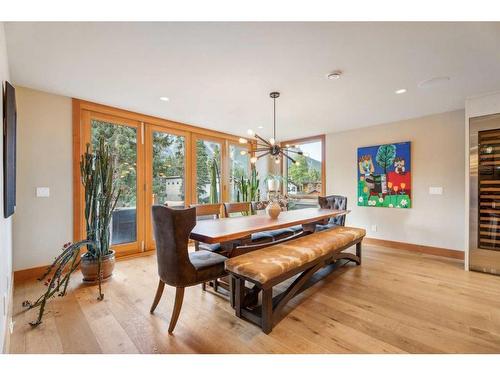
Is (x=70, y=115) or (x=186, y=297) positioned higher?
(x=70, y=115)

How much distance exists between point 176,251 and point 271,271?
74 centimetres

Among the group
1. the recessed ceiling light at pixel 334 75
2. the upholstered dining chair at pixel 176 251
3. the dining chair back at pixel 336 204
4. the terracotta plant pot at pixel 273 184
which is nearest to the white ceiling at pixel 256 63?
the recessed ceiling light at pixel 334 75

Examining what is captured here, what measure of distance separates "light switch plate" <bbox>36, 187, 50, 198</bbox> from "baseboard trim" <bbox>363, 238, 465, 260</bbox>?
5240 millimetres

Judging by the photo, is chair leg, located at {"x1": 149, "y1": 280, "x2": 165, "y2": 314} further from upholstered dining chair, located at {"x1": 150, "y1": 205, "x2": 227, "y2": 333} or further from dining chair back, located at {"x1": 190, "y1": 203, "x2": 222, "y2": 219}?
dining chair back, located at {"x1": 190, "y1": 203, "x2": 222, "y2": 219}

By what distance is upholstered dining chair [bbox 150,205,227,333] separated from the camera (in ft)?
5.44

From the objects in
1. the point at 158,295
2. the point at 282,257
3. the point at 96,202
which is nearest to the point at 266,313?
the point at 282,257

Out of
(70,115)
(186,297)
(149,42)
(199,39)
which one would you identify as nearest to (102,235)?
(186,297)

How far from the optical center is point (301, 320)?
6.12 ft

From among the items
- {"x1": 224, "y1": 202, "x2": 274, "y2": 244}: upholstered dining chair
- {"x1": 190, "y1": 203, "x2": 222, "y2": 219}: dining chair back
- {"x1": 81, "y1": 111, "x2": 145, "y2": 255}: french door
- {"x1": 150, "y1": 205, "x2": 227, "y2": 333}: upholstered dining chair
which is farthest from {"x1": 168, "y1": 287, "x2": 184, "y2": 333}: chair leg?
{"x1": 81, "y1": 111, "x2": 145, "y2": 255}: french door

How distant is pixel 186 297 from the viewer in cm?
229

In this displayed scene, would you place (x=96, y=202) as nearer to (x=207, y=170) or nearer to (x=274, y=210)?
(x=274, y=210)

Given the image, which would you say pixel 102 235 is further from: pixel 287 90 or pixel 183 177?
pixel 287 90

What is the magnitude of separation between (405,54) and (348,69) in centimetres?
47

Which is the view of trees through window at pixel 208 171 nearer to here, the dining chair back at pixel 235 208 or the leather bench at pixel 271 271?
the dining chair back at pixel 235 208
